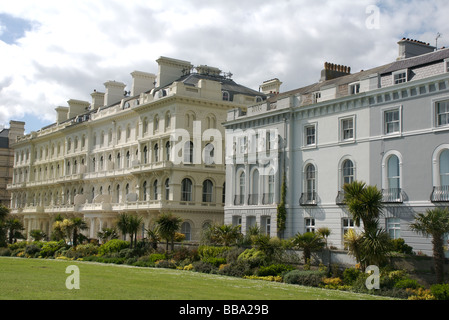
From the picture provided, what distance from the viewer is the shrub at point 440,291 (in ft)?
80.1

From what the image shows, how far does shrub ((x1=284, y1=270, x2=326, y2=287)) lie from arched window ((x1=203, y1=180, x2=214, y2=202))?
2733cm

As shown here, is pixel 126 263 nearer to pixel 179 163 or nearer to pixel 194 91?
pixel 179 163

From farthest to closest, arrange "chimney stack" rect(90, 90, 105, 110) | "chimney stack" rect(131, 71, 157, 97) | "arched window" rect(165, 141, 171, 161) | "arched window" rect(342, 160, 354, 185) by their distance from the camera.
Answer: "chimney stack" rect(90, 90, 105, 110) < "chimney stack" rect(131, 71, 157, 97) < "arched window" rect(165, 141, 171, 161) < "arched window" rect(342, 160, 354, 185)

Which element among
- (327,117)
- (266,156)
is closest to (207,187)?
(266,156)

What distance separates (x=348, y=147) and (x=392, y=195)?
4979 mm

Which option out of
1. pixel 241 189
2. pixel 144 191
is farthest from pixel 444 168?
pixel 144 191

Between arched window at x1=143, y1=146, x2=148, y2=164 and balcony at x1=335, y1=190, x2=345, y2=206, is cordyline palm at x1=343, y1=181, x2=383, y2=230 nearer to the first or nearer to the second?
balcony at x1=335, y1=190, x2=345, y2=206

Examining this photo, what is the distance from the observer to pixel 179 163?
56812 mm

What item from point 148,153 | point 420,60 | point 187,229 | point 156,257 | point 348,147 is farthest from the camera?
point 148,153

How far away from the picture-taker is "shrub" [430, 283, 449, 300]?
24.4 meters

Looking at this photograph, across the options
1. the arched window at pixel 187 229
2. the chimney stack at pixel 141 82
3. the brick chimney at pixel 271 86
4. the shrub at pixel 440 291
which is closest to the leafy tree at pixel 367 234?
the shrub at pixel 440 291

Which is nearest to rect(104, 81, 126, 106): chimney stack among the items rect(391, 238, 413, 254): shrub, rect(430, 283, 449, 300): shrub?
rect(391, 238, 413, 254): shrub

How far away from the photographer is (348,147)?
127 ft

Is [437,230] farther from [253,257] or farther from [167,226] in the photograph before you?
[167,226]
